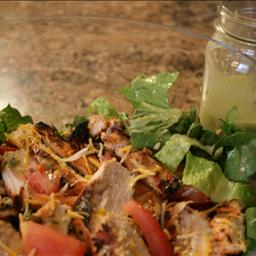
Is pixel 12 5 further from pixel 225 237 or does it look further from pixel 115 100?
pixel 225 237

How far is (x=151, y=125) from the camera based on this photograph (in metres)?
1.14

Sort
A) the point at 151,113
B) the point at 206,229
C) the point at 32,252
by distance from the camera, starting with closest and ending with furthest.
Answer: the point at 32,252 → the point at 206,229 → the point at 151,113

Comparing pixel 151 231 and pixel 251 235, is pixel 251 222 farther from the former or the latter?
pixel 151 231

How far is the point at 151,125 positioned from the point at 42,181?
276 millimetres

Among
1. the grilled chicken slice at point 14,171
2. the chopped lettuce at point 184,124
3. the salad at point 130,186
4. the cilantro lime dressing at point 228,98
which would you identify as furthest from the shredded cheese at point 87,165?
the cilantro lime dressing at point 228,98

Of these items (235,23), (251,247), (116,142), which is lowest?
(251,247)

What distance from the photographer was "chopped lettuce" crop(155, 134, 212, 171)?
42.5 inches

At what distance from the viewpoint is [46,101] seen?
1.44 metres

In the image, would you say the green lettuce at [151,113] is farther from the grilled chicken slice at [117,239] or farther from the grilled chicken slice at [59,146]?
the grilled chicken slice at [117,239]

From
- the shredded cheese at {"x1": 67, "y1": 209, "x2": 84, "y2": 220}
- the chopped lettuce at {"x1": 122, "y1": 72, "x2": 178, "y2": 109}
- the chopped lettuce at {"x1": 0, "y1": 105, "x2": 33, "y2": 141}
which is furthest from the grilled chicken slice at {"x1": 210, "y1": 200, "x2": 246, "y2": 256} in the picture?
the chopped lettuce at {"x1": 0, "y1": 105, "x2": 33, "y2": 141}

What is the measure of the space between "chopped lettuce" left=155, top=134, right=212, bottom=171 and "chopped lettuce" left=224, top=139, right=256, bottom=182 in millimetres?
60

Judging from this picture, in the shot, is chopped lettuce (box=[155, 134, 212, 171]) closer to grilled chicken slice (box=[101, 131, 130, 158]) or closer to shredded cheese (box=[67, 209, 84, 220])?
grilled chicken slice (box=[101, 131, 130, 158])

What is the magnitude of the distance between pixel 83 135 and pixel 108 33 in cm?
48

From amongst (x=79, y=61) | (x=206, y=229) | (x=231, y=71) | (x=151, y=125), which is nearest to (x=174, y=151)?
(x=151, y=125)
